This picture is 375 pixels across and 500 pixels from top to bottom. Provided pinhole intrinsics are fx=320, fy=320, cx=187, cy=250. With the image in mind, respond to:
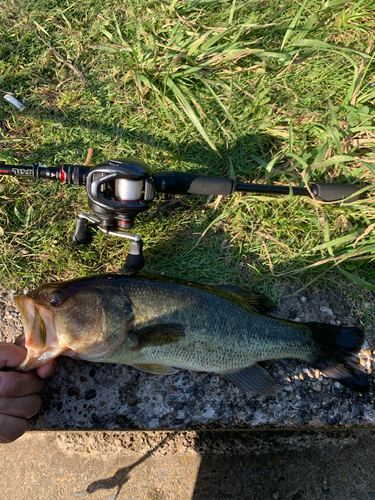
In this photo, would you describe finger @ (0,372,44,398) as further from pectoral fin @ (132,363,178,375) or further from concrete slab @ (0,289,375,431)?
pectoral fin @ (132,363,178,375)

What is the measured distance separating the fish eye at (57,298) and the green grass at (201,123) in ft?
2.46

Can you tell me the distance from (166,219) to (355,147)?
1.83m

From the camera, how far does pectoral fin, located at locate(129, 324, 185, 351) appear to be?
2.18 metres

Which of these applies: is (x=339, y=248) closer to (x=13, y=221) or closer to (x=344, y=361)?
(x=344, y=361)

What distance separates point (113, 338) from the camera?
7.04 feet

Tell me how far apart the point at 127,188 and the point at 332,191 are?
5.60ft

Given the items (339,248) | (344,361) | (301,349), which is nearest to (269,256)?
(339,248)

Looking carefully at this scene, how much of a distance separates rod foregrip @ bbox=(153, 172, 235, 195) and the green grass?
15.0 inches

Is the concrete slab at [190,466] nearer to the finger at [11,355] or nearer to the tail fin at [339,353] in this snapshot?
the tail fin at [339,353]

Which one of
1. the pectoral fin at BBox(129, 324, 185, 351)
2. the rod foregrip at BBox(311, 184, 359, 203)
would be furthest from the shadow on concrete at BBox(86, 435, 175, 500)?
the rod foregrip at BBox(311, 184, 359, 203)

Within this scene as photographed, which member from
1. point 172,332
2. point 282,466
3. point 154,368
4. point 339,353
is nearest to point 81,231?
point 172,332

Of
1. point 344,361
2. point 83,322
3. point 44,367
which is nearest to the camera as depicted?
point 83,322

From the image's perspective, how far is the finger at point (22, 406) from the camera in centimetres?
224

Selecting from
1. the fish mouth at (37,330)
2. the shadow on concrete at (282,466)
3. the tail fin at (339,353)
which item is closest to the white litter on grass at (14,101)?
the fish mouth at (37,330)
